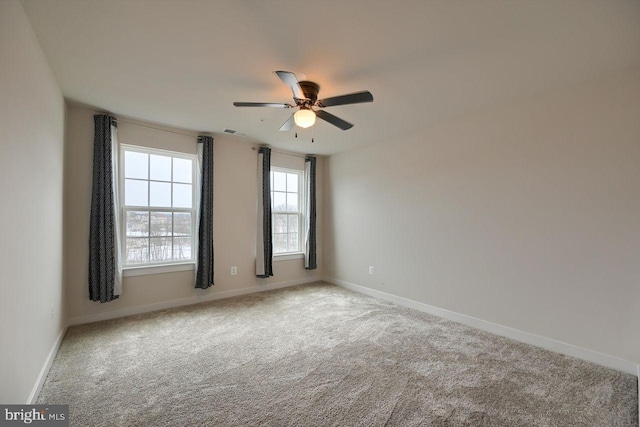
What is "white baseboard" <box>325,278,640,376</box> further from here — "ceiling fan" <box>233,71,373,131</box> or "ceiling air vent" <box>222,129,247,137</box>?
"ceiling air vent" <box>222,129,247,137</box>

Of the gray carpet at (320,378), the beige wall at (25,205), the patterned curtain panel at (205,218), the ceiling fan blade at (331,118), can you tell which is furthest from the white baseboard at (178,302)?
the ceiling fan blade at (331,118)

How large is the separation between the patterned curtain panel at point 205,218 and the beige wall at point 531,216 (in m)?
2.63

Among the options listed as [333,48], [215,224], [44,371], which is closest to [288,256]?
[215,224]

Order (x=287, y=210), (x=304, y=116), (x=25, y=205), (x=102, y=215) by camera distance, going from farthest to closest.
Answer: (x=287, y=210) → (x=102, y=215) → (x=304, y=116) → (x=25, y=205)

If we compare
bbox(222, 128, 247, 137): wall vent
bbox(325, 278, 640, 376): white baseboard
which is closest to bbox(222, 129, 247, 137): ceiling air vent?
bbox(222, 128, 247, 137): wall vent

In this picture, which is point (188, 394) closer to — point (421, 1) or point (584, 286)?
point (421, 1)

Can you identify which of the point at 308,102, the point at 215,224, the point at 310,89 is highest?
the point at 310,89

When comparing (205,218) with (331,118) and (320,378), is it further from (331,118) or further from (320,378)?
(320,378)

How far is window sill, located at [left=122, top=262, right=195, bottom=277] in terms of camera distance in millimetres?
3613

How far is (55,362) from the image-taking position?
2.43 meters

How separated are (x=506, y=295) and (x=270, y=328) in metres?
2.67

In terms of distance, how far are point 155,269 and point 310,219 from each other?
8.64 ft

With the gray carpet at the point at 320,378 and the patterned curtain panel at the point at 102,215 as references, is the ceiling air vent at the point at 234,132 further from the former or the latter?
the gray carpet at the point at 320,378

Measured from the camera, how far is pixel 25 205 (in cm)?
187
